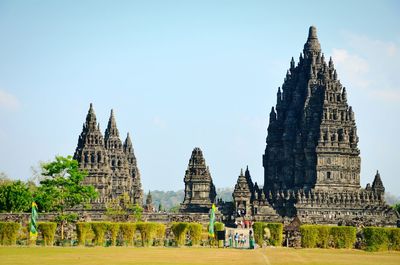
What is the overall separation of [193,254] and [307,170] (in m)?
78.2

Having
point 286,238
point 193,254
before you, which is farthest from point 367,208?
point 193,254

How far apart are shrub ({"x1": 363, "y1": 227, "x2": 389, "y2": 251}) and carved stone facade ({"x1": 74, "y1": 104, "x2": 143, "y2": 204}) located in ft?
243

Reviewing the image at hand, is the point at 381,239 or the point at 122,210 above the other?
the point at 122,210

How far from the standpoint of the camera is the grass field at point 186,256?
66.4 metres

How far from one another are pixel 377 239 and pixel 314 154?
6619 centimetres

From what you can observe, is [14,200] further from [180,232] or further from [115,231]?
[180,232]

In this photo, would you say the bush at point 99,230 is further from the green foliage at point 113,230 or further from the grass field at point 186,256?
the grass field at point 186,256

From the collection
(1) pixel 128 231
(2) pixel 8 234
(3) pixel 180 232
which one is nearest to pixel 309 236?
(3) pixel 180 232

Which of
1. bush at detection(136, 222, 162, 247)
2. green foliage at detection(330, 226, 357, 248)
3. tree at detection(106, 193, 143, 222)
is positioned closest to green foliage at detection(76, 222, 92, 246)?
bush at detection(136, 222, 162, 247)

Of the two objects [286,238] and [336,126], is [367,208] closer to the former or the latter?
[336,126]

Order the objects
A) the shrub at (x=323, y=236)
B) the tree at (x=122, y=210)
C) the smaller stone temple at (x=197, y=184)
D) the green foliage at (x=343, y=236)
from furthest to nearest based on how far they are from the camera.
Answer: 1. the smaller stone temple at (x=197, y=184)
2. the tree at (x=122, y=210)
3. the shrub at (x=323, y=236)
4. the green foliage at (x=343, y=236)

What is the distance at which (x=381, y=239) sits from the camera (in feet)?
277

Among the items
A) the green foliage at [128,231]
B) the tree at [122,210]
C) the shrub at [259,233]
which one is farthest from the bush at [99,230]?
the tree at [122,210]

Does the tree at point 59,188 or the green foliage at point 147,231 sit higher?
the tree at point 59,188
